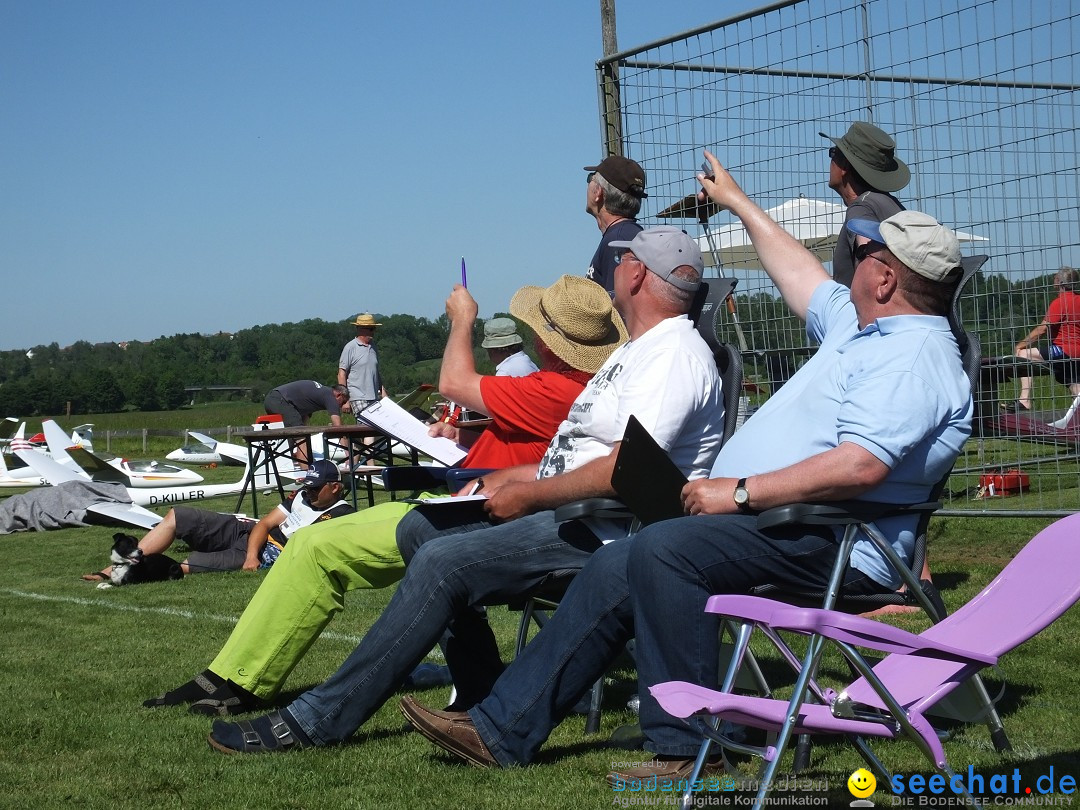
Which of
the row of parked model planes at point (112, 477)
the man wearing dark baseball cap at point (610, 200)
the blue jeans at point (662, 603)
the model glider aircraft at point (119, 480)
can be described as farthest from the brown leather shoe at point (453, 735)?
the model glider aircraft at point (119, 480)

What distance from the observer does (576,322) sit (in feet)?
12.8

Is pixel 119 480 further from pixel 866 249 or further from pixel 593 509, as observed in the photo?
pixel 866 249

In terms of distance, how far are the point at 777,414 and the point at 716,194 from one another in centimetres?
137

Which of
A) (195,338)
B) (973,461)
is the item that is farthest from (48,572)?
(195,338)

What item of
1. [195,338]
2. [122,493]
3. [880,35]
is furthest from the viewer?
[195,338]

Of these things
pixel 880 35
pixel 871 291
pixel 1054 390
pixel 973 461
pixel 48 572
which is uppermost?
pixel 880 35

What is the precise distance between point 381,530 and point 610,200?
87.3 inches

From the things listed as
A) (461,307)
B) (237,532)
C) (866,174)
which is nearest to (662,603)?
(461,307)

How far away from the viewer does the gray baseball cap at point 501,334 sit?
6.41 metres

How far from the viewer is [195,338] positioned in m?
89.4

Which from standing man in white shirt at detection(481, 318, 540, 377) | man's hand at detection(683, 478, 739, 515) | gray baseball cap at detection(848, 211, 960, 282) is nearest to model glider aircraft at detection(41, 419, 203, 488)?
standing man in white shirt at detection(481, 318, 540, 377)

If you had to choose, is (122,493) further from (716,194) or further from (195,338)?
(195,338)

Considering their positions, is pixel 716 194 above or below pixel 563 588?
above

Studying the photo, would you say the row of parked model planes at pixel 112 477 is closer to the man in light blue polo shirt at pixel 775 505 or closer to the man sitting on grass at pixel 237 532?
the man sitting on grass at pixel 237 532
